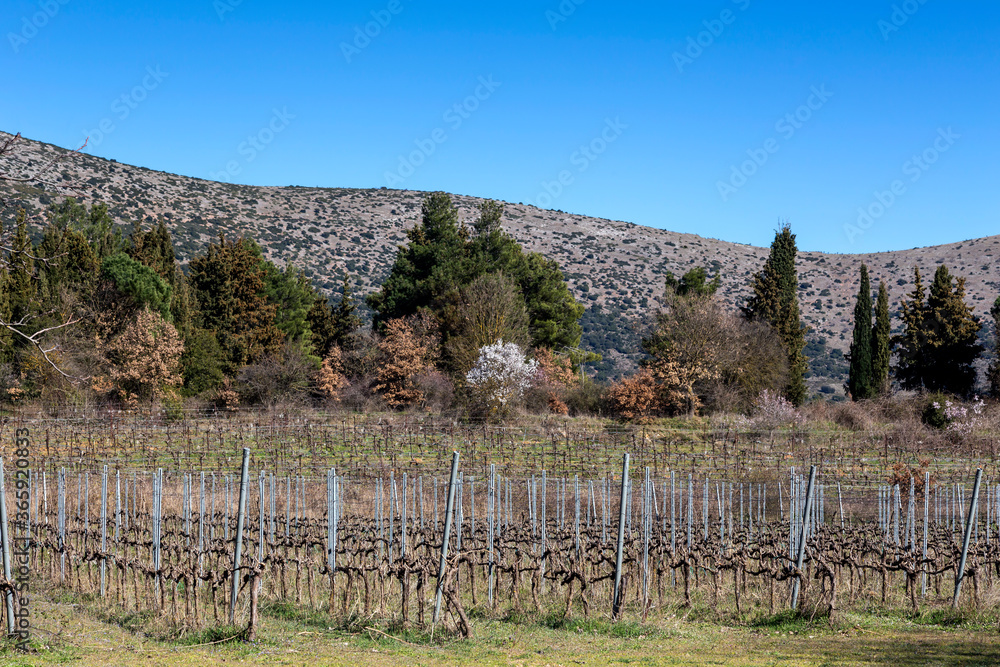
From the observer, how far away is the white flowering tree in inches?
1566

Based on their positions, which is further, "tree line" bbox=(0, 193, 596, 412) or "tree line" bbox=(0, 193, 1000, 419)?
"tree line" bbox=(0, 193, 1000, 419)

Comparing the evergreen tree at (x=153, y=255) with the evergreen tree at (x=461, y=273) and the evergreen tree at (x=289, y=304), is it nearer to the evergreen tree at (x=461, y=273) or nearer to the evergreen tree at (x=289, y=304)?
the evergreen tree at (x=289, y=304)

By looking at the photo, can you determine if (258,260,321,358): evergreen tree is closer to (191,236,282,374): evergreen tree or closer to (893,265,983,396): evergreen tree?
(191,236,282,374): evergreen tree

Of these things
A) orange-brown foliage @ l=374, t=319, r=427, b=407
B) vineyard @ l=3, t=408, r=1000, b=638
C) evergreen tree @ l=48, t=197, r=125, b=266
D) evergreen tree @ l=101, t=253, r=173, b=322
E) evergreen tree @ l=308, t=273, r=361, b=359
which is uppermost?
evergreen tree @ l=48, t=197, r=125, b=266

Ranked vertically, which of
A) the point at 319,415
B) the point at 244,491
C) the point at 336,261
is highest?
the point at 336,261

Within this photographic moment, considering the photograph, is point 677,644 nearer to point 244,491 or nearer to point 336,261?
point 244,491

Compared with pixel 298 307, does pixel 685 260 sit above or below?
above

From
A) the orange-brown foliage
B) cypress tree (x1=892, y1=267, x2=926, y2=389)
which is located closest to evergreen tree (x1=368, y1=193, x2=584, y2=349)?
the orange-brown foliage

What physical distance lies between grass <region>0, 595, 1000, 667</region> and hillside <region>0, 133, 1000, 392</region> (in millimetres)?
57327

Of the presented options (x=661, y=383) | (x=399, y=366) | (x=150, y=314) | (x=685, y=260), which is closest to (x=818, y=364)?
(x=685, y=260)

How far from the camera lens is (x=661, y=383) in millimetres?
40594

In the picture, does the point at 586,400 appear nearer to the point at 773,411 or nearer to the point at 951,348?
the point at 773,411

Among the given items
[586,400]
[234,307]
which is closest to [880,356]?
[586,400]

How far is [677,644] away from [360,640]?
3345 mm
